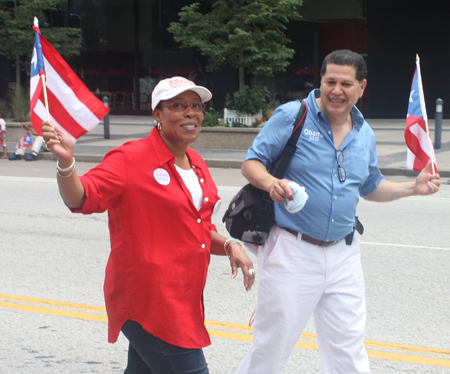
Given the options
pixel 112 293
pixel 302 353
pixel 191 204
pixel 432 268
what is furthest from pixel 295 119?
pixel 432 268

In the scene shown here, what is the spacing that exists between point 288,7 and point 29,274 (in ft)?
43.5

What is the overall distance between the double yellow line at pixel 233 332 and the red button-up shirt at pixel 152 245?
1965 millimetres

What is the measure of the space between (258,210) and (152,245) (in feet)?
2.61

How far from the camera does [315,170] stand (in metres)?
3.17

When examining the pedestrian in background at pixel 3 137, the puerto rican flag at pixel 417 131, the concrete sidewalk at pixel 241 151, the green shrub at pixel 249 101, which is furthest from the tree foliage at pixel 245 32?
the puerto rican flag at pixel 417 131

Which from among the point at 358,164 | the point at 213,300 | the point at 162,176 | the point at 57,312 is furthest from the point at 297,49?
the point at 162,176

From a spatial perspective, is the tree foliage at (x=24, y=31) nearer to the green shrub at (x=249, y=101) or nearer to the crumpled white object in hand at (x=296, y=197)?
the green shrub at (x=249, y=101)

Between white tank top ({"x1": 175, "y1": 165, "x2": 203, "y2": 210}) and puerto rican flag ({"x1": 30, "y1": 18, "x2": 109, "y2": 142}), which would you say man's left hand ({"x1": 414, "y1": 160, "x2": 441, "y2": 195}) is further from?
puerto rican flag ({"x1": 30, "y1": 18, "x2": 109, "y2": 142})

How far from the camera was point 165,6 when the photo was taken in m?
28.3

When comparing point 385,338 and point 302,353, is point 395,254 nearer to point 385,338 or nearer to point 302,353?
point 385,338

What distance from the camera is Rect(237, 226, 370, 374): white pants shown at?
317cm

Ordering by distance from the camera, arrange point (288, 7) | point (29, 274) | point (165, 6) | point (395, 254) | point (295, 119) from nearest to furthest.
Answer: point (295, 119), point (29, 274), point (395, 254), point (288, 7), point (165, 6)

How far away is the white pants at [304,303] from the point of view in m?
3.17

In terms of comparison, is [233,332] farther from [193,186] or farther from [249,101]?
[249,101]
